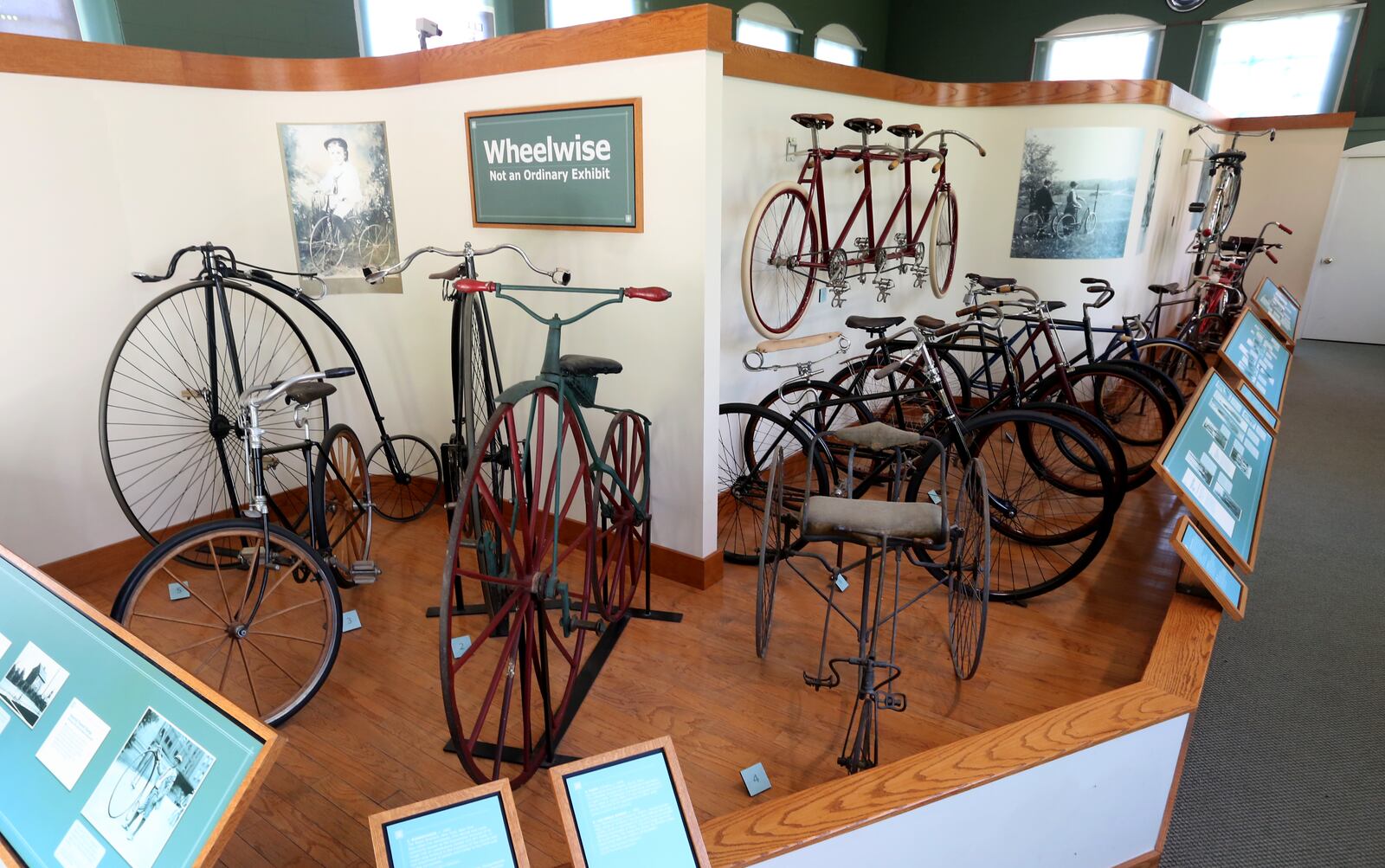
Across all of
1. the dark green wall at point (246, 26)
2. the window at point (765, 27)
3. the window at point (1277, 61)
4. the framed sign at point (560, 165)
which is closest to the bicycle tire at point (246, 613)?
the framed sign at point (560, 165)

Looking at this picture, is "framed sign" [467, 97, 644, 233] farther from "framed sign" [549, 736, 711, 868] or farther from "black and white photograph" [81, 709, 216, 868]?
"black and white photograph" [81, 709, 216, 868]

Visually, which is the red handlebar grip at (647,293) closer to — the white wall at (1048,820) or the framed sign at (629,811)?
the framed sign at (629,811)

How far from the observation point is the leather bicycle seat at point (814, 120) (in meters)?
3.20

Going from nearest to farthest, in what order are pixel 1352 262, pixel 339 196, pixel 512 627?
1. pixel 512 627
2. pixel 339 196
3. pixel 1352 262

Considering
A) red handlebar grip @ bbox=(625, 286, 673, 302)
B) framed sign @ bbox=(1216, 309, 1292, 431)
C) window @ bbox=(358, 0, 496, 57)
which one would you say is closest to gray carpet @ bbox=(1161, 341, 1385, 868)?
framed sign @ bbox=(1216, 309, 1292, 431)

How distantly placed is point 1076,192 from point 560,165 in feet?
11.8

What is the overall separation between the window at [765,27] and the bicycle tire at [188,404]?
249 inches

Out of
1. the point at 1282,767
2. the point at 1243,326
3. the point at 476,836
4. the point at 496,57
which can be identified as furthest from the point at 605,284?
the point at 1243,326

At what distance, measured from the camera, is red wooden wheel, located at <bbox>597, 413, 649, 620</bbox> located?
2.64m

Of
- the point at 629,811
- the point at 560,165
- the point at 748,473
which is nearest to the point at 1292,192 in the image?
the point at 748,473

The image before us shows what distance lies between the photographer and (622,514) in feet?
8.95

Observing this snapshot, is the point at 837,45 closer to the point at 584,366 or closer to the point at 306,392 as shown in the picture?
the point at 584,366

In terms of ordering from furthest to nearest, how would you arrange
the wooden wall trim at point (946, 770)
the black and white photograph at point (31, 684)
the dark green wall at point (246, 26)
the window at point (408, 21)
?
the window at point (408, 21) < the dark green wall at point (246, 26) < the wooden wall trim at point (946, 770) < the black and white photograph at point (31, 684)

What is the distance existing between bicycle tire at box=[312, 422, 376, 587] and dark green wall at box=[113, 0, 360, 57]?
2.55 meters
